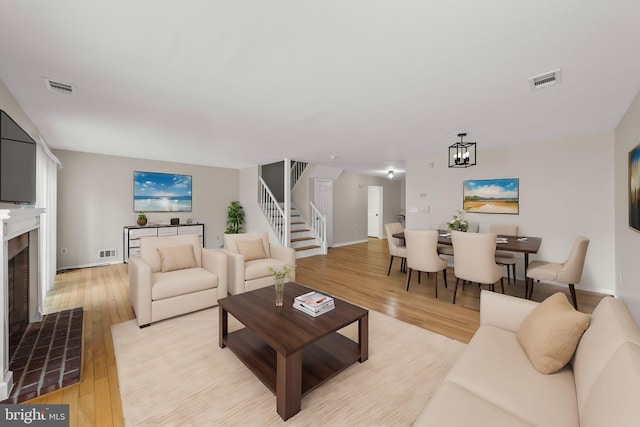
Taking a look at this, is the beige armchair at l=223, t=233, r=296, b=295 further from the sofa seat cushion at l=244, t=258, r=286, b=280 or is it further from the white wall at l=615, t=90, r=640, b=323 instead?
the white wall at l=615, t=90, r=640, b=323

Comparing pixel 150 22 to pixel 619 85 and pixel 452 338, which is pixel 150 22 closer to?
pixel 452 338

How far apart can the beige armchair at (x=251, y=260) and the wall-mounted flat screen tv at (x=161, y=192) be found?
11.0 feet

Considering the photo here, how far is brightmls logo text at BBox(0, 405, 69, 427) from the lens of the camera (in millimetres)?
1524

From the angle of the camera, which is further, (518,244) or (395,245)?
(395,245)

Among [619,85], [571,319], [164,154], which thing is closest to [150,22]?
[571,319]

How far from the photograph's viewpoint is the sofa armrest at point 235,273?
10.8 ft

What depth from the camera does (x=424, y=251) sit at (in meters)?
3.67

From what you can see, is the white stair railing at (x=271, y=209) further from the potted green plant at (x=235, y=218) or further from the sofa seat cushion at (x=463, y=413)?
the sofa seat cushion at (x=463, y=413)

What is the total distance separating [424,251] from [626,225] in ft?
7.18

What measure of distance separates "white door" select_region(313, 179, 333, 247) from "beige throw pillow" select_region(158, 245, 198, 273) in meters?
4.64

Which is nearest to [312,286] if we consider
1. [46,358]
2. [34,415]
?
[46,358]

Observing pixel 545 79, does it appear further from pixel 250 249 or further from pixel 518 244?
pixel 250 249

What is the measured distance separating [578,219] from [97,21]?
590 cm

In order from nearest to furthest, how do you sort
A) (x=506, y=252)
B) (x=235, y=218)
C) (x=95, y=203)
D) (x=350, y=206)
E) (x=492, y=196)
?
(x=506, y=252) → (x=492, y=196) → (x=95, y=203) → (x=235, y=218) → (x=350, y=206)
